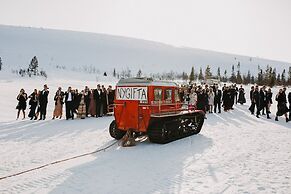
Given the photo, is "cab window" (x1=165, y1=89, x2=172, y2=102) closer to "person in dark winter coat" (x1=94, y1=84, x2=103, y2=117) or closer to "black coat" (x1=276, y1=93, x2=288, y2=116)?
"person in dark winter coat" (x1=94, y1=84, x2=103, y2=117)

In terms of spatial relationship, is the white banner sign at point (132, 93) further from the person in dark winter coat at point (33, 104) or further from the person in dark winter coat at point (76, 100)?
the person in dark winter coat at point (33, 104)

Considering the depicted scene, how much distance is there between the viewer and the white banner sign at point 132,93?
432 inches

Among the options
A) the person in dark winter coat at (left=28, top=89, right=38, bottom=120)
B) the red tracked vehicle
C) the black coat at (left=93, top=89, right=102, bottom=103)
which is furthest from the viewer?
the black coat at (left=93, top=89, right=102, bottom=103)

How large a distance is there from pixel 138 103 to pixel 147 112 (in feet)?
1.60

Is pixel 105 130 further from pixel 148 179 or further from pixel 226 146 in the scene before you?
pixel 148 179

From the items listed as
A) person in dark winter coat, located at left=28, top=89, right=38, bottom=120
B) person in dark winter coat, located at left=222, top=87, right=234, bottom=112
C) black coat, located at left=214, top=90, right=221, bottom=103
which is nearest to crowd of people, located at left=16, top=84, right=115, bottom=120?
person in dark winter coat, located at left=28, top=89, right=38, bottom=120

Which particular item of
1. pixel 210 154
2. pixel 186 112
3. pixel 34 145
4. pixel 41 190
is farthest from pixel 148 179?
pixel 186 112

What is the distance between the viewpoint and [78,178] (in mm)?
7082

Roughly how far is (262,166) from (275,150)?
221 centimetres

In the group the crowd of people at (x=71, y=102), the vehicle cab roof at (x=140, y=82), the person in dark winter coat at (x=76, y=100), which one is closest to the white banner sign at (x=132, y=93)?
the vehicle cab roof at (x=140, y=82)

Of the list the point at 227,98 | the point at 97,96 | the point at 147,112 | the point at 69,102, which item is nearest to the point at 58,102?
the point at 69,102

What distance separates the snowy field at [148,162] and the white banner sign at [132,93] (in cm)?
172

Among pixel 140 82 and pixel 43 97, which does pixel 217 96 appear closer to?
pixel 140 82

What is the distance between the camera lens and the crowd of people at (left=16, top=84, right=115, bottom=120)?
16.6 metres
